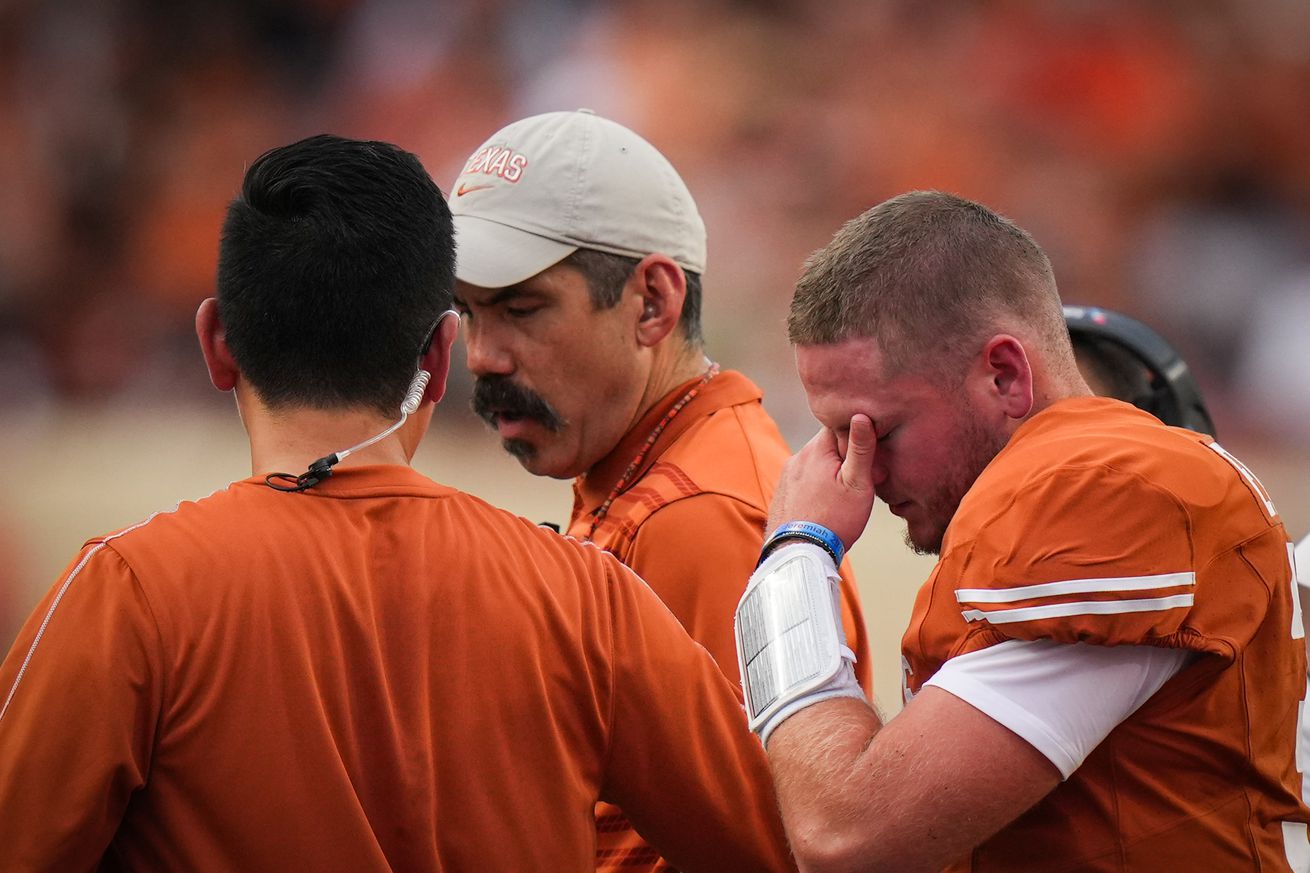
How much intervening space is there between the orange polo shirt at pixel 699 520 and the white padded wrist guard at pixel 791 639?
0.18 meters

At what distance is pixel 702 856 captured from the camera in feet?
4.55

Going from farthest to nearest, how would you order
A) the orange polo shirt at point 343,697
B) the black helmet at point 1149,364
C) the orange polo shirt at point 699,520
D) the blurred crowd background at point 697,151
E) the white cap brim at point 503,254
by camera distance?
the blurred crowd background at point 697,151, the black helmet at point 1149,364, the white cap brim at point 503,254, the orange polo shirt at point 699,520, the orange polo shirt at point 343,697

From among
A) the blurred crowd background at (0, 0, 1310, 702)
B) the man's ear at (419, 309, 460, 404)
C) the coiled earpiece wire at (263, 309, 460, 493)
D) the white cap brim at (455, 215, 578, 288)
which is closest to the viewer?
the coiled earpiece wire at (263, 309, 460, 493)

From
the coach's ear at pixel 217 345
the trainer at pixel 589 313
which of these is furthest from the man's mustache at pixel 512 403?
the coach's ear at pixel 217 345

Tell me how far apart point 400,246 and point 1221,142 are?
543 cm

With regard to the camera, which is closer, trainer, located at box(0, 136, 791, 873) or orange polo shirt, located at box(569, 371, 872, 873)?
trainer, located at box(0, 136, 791, 873)

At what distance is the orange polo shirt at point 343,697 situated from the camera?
1107 mm

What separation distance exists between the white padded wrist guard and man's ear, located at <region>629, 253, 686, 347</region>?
0.64 m

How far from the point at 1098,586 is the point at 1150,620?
5cm

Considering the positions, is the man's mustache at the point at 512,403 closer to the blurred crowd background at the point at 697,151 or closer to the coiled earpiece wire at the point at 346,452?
the coiled earpiece wire at the point at 346,452

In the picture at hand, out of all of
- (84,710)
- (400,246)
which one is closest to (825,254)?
(400,246)

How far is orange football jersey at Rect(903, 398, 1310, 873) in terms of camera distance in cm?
125

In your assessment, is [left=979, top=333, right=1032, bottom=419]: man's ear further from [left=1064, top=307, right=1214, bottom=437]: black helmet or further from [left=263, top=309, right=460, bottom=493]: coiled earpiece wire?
[left=1064, top=307, right=1214, bottom=437]: black helmet

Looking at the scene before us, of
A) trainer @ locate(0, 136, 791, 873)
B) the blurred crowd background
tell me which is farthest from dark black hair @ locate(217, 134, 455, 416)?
the blurred crowd background
